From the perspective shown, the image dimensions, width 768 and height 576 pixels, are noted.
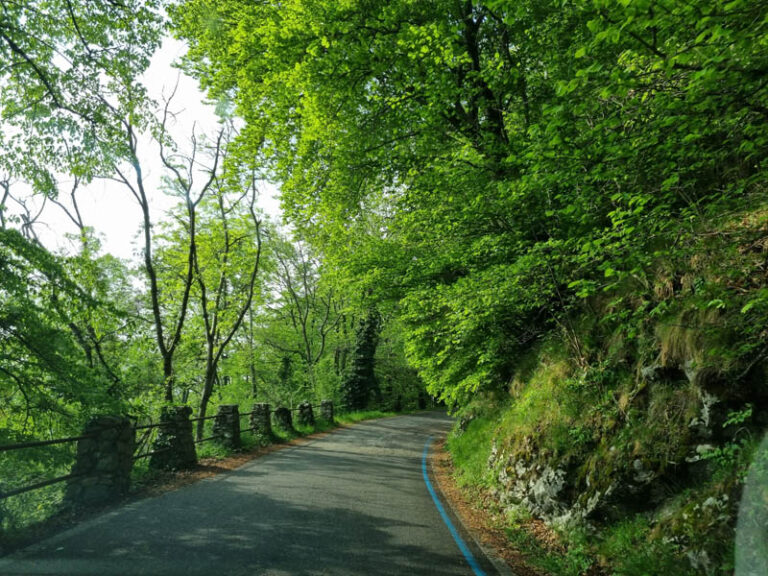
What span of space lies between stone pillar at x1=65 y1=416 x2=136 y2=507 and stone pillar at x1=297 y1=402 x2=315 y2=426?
12.3 meters

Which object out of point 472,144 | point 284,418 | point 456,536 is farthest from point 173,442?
point 472,144

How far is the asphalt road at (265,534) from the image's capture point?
4.37 meters

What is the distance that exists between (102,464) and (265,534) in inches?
132

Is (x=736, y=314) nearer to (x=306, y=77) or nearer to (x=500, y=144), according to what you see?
(x=500, y=144)

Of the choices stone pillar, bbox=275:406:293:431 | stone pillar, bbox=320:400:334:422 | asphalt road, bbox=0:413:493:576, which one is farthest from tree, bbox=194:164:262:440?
asphalt road, bbox=0:413:493:576

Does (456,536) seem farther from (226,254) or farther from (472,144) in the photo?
(226,254)

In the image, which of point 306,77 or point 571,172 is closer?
point 571,172

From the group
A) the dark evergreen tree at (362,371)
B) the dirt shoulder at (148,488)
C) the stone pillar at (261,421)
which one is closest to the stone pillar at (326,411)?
the dark evergreen tree at (362,371)

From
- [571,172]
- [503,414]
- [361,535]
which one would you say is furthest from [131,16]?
[503,414]

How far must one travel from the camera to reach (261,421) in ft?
48.8

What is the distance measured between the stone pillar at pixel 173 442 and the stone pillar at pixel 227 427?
234 centimetres

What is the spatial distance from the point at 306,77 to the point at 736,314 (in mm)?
7375

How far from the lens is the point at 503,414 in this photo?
32.6 ft

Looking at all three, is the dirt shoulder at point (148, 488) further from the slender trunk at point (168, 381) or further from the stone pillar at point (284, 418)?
the stone pillar at point (284, 418)
